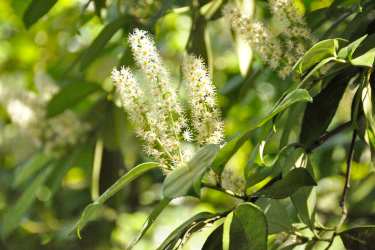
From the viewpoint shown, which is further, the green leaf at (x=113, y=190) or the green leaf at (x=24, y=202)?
the green leaf at (x=24, y=202)

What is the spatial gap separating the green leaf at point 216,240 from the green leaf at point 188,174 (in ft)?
0.47

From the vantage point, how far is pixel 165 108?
3.23 ft

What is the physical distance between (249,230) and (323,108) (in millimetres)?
320

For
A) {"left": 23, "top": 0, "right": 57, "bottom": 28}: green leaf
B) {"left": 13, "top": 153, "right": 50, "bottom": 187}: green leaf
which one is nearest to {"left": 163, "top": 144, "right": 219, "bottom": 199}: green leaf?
{"left": 23, "top": 0, "right": 57, "bottom": 28}: green leaf

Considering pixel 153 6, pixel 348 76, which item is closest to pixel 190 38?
pixel 153 6

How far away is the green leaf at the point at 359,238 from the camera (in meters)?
1.04

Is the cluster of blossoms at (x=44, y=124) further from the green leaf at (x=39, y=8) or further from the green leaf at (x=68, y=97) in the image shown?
the green leaf at (x=39, y=8)

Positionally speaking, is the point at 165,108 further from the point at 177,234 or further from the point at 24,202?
the point at 24,202

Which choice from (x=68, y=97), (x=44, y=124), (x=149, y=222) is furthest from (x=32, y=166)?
(x=149, y=222)

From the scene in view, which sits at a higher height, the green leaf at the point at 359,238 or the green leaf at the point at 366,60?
the green leaf at the point at 366,60

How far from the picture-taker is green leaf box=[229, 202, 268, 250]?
92 centimetres

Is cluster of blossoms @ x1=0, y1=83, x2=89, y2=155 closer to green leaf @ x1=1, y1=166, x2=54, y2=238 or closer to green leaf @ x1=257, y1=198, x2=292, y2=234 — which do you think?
green leaf @ x1=1, y1=166, x2=54, y2=238

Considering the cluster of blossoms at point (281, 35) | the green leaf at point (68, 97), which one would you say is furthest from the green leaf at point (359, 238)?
the green leaf at point (68, 97)

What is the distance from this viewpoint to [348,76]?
46.1 inches
